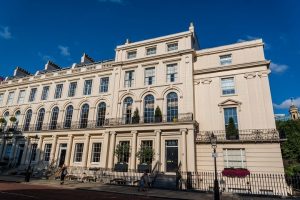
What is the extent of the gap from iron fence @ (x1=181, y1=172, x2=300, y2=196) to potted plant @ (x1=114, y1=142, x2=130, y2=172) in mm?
5994

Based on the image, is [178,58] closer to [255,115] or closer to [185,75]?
[185,75]

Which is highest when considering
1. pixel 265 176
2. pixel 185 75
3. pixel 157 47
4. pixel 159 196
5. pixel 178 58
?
pixel 157 47

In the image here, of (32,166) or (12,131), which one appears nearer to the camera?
(32,166)

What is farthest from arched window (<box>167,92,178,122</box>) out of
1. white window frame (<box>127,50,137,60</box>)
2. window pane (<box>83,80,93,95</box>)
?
window pane (<box>83,80,93,95</box>)

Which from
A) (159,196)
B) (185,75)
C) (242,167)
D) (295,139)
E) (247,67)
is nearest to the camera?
(159,196)

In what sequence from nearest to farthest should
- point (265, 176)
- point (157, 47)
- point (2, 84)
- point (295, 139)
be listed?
point (265, 176) → point (157, 47) → point (295, 139) → point (2, 84)

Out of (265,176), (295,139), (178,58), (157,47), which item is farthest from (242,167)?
(295,139)

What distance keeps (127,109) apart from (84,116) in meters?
6.39

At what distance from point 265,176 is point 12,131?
31.3 meters

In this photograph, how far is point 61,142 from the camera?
89.0 feet

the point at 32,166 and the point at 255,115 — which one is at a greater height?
the point at 255,115

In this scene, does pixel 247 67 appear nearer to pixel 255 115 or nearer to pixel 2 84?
pixel 255 115

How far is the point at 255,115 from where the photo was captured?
20422 mm

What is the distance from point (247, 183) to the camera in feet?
56.0
